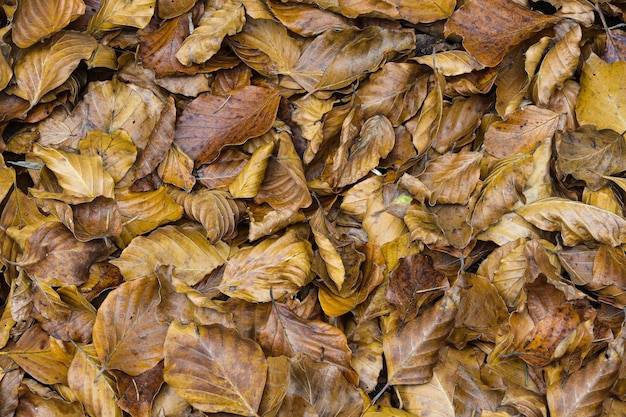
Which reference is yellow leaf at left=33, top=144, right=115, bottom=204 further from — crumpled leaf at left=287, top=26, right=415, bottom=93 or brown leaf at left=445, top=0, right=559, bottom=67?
brown leaf at left=445, top=0, right=559, bottom=67

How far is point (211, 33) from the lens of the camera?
4.78 feet

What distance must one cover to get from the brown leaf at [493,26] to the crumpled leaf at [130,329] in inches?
34.0

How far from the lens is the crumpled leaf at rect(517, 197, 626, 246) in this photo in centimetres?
129

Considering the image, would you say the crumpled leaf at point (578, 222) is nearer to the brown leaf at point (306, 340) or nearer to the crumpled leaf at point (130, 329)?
the brown leaf at point (306, 340)

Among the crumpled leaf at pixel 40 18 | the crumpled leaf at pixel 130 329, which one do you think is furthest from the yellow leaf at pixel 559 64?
the crumpled leaf at pixel 40 18

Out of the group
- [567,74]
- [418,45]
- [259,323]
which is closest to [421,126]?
[418,45]

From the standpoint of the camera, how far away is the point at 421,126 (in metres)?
1.43

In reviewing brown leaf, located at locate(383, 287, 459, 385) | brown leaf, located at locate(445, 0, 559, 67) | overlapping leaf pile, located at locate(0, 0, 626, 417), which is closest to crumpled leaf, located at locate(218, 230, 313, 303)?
overlapping leaf pile, located at locate(0, 0, 626, 417)

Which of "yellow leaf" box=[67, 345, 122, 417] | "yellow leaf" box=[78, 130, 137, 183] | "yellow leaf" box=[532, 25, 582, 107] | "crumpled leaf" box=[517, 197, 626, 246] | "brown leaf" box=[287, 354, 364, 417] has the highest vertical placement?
"yellow leaf" box=[532, 25, 582, 107]

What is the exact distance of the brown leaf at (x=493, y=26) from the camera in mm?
1415

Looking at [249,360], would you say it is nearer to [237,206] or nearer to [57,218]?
[237,206]

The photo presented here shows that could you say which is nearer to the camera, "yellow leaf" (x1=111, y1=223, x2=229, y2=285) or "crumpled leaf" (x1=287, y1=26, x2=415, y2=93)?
"yellow leaf" (x1=111, y1=223, x2=229, y2=285)

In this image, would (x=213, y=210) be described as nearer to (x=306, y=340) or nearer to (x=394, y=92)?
(x=306, y=340)

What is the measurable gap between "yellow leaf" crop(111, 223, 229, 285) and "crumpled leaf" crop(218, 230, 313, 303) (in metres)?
0.05
